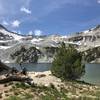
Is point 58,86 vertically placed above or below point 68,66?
below

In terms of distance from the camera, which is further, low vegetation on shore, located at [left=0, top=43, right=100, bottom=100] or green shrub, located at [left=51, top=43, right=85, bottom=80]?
green shrub, located at [left=51, top=43, right=85, bottom=80]

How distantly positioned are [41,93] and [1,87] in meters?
4.50

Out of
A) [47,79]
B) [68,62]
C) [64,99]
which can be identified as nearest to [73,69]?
[68,62]

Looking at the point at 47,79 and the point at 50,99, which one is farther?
the point at 47,79

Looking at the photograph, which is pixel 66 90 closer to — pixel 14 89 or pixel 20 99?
pixel 14 89

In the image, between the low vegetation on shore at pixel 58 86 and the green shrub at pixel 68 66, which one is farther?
the green shrub at pixel 68 66

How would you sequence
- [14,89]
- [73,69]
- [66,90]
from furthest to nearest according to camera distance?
[73,69] → [66,90] → [14,89]

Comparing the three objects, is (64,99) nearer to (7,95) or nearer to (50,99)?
(50,99)

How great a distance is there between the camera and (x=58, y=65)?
64125 millimetres

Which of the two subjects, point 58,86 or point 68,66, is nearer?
point 58,86

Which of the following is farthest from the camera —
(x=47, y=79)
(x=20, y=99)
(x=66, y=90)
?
(x=47, y=79)

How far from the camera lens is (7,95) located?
115 ft

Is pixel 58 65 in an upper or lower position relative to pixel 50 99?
upper

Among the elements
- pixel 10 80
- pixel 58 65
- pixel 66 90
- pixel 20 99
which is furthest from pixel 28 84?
pixel 58 65
